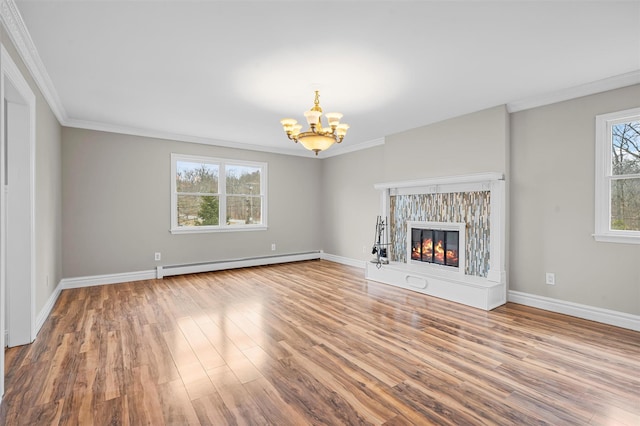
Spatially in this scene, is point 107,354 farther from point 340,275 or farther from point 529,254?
point 529,254

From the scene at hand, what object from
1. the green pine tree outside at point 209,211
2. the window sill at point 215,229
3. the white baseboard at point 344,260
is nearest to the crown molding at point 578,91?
the white baseboard at point 344,260

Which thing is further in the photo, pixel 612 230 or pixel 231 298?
pixel 231 298

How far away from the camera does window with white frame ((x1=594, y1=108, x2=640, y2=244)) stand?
3.15m

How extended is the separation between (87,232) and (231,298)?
2.66 meters

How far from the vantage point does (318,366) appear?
7.78ft

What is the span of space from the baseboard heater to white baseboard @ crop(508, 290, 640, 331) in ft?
13.9

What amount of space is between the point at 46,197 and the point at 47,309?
1.30m

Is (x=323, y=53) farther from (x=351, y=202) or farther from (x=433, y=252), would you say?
(x=351, y=202)

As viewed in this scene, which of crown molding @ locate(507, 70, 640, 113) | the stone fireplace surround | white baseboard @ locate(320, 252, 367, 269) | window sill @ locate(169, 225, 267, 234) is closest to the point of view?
crown molding @ locate(507, 70, 640, 113)

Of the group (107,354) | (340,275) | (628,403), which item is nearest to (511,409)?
(628,403)

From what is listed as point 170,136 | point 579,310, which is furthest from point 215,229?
point 579,310

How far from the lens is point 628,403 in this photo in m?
1.94

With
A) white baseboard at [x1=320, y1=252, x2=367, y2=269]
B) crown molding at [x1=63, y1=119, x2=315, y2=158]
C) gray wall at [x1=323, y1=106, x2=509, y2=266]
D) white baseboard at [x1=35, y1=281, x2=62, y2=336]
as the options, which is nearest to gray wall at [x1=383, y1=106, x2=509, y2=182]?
gray wall at [x1=323, y1=106, x2=509, y2=266]

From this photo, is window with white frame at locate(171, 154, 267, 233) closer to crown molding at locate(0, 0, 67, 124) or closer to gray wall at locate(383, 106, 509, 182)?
crown molding at locate(0, 0, 67, 124)
